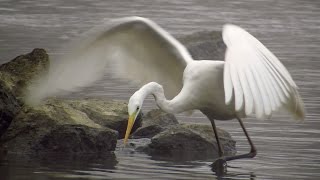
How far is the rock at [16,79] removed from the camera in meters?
13.3

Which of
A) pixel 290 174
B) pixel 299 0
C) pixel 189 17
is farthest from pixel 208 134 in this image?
pixel 299 0

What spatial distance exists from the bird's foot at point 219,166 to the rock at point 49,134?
1.41m

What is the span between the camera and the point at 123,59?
45.3ft

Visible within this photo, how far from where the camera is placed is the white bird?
11.0 metres

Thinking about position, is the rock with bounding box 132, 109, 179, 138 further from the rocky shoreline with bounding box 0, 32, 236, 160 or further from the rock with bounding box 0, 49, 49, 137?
the rock with bounding box 0, 49, 49, 137

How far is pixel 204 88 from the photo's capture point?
1265 centimetres

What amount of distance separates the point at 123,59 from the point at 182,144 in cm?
133

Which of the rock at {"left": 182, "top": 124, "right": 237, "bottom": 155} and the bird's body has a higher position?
the bird's body

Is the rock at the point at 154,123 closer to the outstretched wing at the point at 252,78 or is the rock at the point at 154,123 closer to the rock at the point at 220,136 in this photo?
the rock at the point at 220,136

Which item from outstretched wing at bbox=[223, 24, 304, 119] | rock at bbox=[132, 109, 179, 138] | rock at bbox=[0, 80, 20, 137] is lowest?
rock at bbox=[132, 109, 179, 138]

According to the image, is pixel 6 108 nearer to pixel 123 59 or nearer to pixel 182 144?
pixel 123 59

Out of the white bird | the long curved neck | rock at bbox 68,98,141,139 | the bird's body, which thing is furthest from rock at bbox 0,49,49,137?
the bird's body

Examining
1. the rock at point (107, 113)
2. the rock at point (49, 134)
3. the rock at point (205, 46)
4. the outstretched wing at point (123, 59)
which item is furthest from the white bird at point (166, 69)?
the rock at point (205, 46)

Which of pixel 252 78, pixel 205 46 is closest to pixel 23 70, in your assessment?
pixel 252 78
